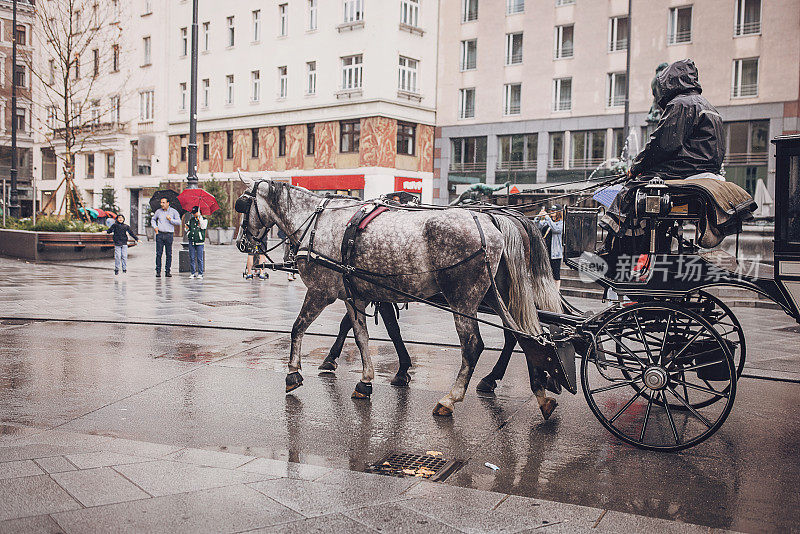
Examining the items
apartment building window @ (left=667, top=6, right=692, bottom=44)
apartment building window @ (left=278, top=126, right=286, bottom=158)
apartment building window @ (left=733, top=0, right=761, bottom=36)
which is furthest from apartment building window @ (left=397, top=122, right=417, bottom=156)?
apartment building window @ (left=733, top=0, right=761, bottom=36)

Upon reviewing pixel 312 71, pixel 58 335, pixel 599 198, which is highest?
pixel 312 71

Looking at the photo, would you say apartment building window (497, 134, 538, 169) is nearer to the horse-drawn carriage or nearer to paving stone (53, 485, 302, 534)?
the horse-drawn carriage

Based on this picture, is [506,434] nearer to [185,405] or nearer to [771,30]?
[185,405]

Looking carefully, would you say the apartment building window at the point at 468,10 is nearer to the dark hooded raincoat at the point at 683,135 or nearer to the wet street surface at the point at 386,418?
the wet street surface at the point at 386,418

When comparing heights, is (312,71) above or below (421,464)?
above

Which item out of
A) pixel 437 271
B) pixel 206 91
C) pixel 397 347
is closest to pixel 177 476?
pixel 437 271

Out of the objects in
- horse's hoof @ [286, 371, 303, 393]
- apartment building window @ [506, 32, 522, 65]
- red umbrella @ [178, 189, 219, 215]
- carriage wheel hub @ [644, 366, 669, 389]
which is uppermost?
apartment building window @ [506, 32, 522, 65]

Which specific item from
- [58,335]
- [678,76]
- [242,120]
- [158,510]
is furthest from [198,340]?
[242,120]

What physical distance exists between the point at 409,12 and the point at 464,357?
34.4 meters

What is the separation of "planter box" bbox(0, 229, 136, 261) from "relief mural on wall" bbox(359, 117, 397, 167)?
51.0 ft

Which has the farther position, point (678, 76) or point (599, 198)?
point (599, 198)

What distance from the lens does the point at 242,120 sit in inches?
1703

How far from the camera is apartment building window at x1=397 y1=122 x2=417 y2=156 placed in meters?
38.5

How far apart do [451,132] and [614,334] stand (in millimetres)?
34786
